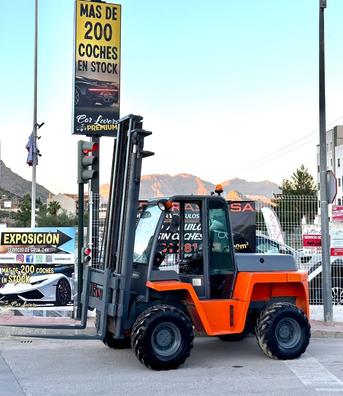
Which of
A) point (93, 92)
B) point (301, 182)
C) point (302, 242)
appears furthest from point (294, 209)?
point (301, 182)

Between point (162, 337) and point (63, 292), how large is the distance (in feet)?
15.3

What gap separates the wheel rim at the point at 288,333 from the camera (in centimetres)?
808

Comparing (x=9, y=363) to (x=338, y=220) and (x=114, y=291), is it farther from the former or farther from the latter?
(x=338, y=220)

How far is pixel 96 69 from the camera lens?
12.7 metres

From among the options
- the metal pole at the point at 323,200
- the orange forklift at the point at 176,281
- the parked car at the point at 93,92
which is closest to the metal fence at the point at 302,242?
the metal pole at the point at 323,200

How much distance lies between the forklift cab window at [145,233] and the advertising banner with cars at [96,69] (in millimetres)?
4821

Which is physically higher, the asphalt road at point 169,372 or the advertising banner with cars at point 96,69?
the advertising banner with cars at point 96,69

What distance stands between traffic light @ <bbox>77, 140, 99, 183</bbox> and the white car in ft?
7.36

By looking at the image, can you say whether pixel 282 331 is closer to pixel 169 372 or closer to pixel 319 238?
pixel 169 372

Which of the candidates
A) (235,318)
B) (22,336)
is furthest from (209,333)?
(22,336)

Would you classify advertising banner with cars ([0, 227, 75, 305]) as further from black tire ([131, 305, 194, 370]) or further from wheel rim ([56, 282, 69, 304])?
black tire ([131, 305, 194, 370])

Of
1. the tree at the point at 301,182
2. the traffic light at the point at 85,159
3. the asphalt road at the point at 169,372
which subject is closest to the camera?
the asphalt road at the point at 169,372

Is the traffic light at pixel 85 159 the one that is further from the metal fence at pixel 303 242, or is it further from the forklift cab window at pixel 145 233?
the metal fence at pixel 303 242

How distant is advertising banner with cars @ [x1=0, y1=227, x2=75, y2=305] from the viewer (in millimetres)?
11539
